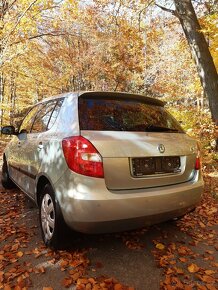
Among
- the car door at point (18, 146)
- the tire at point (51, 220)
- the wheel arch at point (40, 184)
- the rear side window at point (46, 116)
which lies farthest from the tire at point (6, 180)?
the tire at point (51, 220)

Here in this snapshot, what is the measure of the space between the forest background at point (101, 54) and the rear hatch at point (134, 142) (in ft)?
26.4

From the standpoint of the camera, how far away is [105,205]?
278 cm

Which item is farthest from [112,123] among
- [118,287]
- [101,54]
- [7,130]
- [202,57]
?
[101,54]

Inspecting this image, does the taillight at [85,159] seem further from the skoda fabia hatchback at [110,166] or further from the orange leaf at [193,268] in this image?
the orange leaf at [193,268]

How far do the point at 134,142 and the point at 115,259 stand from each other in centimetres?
138

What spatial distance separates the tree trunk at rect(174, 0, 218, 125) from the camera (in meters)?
8.84

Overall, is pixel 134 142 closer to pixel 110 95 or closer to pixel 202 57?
pixel 110 95

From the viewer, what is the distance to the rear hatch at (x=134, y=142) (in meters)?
2.89

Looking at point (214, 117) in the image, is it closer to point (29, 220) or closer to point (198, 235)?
point (198, 235)

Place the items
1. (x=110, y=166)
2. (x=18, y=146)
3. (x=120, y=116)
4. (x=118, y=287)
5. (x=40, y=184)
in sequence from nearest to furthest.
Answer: (x=118, y=287)
(x=110, y=166)
(x=120, y=116)
(x=40, y=184)
(x=18, y=146)

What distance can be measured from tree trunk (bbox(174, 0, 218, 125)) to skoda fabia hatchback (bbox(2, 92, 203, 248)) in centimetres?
557

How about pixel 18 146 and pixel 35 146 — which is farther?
pixel 18 146

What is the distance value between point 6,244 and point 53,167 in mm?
1327

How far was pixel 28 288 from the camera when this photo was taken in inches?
109
